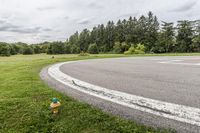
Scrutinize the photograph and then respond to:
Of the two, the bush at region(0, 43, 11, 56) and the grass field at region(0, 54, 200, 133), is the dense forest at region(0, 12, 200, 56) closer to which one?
the bush at region(0, 43, 11, 56)

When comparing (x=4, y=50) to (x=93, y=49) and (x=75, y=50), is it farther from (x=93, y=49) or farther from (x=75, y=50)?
(x=93, y=49)

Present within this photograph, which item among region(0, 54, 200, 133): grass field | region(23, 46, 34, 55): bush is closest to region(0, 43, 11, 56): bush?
region(23, 46, 34, 55): bush

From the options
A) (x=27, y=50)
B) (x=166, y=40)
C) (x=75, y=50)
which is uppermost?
(x=166, y=40)

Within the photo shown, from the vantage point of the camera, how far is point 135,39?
60.9m

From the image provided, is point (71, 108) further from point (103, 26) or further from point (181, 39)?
point (103, 26)

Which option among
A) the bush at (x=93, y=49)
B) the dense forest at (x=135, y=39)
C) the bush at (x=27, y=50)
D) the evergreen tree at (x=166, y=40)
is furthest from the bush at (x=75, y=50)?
the evergreen tree at (x=166, y=40)

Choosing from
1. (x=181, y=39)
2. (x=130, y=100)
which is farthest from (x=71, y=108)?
(x=181, y=39)

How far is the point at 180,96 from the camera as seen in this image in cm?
378

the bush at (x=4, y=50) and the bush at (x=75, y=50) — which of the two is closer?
the bush at (x=4, y=50)

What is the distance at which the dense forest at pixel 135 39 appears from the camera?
49.7 metres

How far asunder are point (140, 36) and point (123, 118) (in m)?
59.5

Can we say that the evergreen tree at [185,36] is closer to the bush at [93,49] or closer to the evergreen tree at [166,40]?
the evergreen tree at [166,40]

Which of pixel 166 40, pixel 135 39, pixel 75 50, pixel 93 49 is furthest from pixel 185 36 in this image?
pixel 75 50

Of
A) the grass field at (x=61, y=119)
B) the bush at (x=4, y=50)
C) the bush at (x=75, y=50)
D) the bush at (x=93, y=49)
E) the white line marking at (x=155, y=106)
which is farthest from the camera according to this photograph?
the bush at (x=75, y=50)
